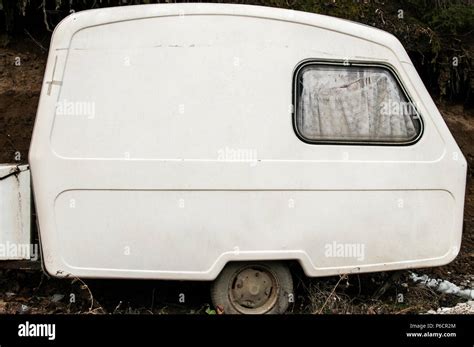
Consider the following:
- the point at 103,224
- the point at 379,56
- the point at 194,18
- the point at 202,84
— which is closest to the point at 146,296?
the point at 103,224

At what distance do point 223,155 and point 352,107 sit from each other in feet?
3.53

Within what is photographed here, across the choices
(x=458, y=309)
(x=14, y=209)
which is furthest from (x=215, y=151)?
(x=458, y=309)

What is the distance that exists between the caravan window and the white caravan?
0.4 inches

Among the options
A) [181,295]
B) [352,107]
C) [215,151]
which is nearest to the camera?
[215,151]

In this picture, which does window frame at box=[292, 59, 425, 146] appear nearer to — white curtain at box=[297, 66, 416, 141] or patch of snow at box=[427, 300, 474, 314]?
white curtain at box=[297, 66, 416, 141]

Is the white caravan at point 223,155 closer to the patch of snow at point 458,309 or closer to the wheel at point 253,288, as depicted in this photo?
the wheel at point 253,288

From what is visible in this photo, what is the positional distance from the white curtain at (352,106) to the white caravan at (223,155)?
0.01 meters

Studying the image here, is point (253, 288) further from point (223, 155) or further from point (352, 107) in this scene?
point (352, 107)

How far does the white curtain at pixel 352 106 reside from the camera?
441cm

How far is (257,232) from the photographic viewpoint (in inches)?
169

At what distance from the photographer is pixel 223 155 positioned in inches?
167

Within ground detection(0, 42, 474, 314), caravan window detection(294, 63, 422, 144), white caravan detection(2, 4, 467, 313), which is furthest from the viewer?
ground detection(0, 42, 474, 314)

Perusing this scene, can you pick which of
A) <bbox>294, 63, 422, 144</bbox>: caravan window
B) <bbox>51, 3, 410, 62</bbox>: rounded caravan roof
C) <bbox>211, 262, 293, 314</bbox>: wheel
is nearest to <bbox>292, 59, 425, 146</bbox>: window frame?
<bbox>294, 63, 422, 144</bbox>: caravan window

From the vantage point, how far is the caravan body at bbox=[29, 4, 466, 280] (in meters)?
4.18
